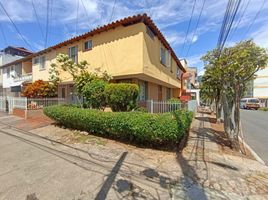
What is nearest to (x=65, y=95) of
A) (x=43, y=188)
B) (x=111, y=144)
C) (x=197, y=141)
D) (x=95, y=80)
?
(x=95, y=80)

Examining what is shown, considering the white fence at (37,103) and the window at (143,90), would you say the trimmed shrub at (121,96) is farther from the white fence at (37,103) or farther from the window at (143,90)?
the white fence at (37,103)

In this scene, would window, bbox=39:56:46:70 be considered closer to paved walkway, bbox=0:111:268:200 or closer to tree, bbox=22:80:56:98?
tree, bbox=22:80:56:98

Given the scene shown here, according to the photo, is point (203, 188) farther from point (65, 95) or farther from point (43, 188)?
point (65, 95)

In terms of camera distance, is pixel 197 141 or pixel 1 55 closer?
pixel 197 141

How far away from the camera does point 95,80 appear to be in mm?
10562

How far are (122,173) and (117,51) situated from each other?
789 cm

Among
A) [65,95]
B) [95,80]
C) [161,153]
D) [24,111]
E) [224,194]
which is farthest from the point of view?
[65,95]

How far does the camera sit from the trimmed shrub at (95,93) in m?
10.2

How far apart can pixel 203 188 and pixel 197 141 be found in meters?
4.22

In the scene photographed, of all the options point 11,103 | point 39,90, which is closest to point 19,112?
point 11,103

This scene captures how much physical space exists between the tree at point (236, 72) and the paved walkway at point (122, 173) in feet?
4.02

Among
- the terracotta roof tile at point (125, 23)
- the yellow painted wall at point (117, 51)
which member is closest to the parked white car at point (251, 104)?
the terracotta roof tile at point (125, 23)

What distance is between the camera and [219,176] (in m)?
4.65

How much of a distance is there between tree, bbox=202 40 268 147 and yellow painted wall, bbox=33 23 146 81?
431 centimetres
